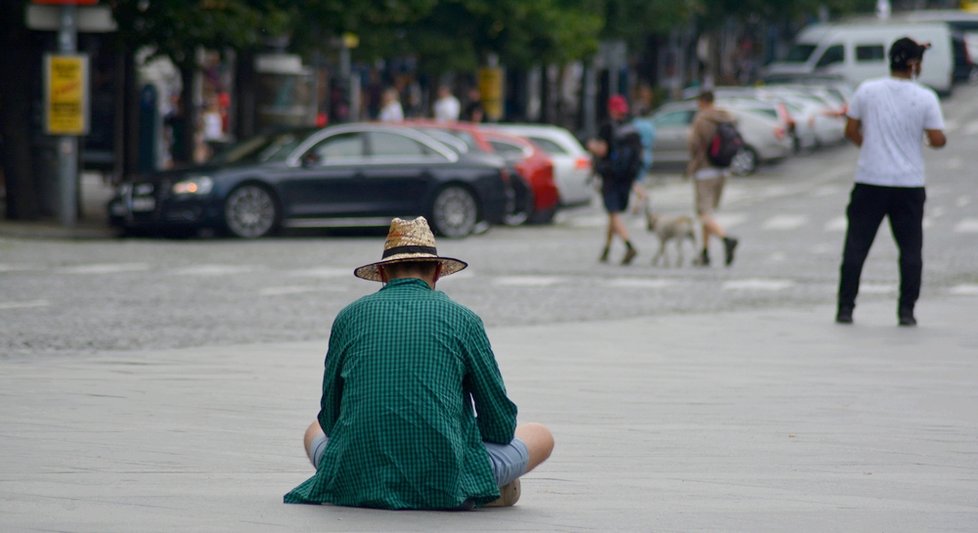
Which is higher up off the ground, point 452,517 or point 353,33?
Result: point 353,33

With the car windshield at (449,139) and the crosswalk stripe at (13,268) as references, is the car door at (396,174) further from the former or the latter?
the crosswalk stripe at (13,268)

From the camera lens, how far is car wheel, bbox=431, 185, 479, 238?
25.0 m

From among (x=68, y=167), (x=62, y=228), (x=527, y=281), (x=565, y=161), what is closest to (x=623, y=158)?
(x=527, y=281)

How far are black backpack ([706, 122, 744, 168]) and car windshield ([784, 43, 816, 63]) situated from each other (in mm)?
46643

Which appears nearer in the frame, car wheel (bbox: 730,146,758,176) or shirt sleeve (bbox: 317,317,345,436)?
shirt sleeve (bbox: 317,317,345,436)

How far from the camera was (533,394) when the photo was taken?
392 inches

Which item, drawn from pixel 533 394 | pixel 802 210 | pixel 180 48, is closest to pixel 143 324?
pixel 533 394

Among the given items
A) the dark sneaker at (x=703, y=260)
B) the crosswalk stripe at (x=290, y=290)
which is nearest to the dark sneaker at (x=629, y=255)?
the dark sneaker at (x=703, y=260)

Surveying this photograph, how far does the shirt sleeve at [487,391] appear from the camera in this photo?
6293 mm

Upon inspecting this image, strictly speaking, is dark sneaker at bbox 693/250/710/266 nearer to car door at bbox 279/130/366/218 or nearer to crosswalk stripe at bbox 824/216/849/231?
car door at bbox 279/130/366/218

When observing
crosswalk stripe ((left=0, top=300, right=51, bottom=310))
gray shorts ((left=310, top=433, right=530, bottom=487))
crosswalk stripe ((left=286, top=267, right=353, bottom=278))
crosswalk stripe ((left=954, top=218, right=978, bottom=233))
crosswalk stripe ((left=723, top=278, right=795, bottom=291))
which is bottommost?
crosswalk stripe ((left=286, top=267, right=353, bottom=278))

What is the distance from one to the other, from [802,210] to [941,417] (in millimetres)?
22780

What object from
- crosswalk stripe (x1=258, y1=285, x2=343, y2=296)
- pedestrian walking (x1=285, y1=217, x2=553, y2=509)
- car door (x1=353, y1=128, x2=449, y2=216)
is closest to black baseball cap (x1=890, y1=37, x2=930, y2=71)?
crosswalk stripe (x1=258, y1=285, x2=343, y2=296)

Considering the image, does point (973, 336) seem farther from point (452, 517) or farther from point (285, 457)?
point (452, 517)
